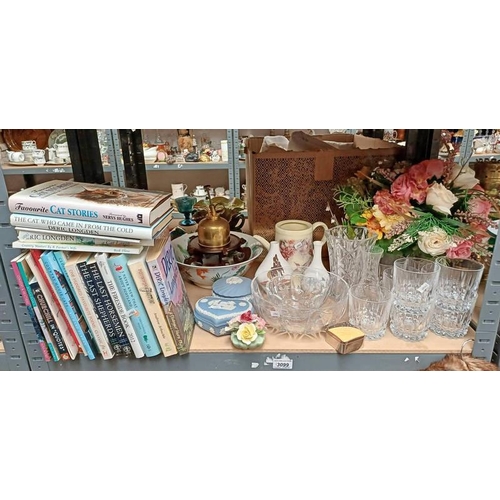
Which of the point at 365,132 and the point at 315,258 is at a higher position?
the point at 365,132

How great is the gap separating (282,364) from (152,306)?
0.27m

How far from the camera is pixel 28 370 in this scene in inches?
30.2

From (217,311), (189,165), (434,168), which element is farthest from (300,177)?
(189,165)

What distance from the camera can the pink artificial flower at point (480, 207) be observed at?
78cm

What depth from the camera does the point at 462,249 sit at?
77cm

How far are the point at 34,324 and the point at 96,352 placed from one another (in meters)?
0.12

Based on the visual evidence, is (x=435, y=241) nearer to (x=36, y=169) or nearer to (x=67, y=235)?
(x=67, y=235)

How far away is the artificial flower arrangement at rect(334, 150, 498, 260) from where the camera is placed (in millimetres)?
774

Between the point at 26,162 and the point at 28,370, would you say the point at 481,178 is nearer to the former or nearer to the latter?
the point at 28,370

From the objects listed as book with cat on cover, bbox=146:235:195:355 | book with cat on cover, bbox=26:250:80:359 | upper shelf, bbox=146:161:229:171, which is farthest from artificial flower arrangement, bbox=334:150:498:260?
upper shelf, bbox=146:161:229:171

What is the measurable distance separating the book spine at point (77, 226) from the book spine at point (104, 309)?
6 centimetres

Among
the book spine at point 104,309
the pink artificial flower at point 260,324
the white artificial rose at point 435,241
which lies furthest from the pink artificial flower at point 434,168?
the book spine at point 104,309

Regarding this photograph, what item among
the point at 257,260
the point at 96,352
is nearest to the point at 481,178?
the point at 257,260

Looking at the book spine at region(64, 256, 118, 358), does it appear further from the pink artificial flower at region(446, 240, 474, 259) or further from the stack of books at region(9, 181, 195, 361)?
the pink artificial flower at region(446, 240, 474, 259)
